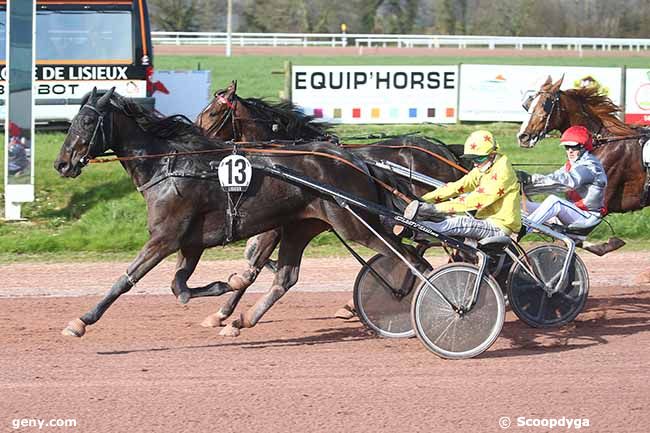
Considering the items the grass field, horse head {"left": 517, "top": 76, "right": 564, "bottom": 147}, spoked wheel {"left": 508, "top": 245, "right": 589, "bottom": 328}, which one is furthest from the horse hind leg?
the grass field

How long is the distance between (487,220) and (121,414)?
2676mm

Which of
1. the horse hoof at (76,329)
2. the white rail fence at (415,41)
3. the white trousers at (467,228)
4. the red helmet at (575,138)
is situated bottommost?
the horse hoof at (76,329)

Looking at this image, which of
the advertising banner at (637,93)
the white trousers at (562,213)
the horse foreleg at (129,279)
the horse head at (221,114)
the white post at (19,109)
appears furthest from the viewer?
the advertising banner at (637,93)

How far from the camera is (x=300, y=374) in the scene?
6.14 metres

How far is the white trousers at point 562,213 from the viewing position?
285 inches

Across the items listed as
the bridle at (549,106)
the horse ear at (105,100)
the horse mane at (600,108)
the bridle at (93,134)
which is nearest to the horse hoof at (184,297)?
the bridle at (93,134)

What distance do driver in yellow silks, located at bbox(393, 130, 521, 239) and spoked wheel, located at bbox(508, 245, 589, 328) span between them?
57cm

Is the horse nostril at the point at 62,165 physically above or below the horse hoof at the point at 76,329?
above

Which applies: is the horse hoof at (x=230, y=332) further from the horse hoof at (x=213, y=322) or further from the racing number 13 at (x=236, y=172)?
the racing number 13 at (x=236, y=172)

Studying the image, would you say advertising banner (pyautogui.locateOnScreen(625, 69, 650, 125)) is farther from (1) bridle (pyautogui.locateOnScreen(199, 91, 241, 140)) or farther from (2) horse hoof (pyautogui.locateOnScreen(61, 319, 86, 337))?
(2) horse hoof (pyautogui.locateOnScreen(61, 319, 86, 337))

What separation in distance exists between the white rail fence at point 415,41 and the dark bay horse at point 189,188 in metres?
27.9

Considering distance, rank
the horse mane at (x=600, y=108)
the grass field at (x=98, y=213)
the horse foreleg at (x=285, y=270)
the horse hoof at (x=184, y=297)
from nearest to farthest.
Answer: the horse hoof at (x=184, y=297)
the horse foreleg at (x=285, y=270)
the horse mane at (x=600, y=108)
the grass field at (x=98, y=213)

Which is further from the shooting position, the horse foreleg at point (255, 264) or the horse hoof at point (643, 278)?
the horse hoof at point (643, 278)

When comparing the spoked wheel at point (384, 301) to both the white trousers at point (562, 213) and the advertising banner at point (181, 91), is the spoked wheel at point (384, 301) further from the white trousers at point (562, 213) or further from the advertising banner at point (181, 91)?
the advertising banner at point (181, 91)
